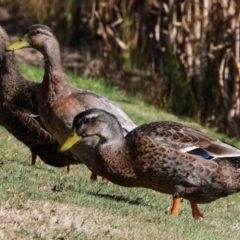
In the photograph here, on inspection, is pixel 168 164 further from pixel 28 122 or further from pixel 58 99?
pixel 28 122

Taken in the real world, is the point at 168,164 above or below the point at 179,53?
above

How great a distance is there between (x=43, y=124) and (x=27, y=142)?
44cm

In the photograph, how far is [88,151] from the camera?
8.65 m

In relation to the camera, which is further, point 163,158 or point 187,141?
point 187,141

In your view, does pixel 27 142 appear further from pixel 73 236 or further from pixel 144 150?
pixel 73 236

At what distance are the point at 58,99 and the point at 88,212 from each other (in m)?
2.33

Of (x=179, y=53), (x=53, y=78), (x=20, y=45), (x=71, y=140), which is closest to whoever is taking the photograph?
(x=71, y=140)

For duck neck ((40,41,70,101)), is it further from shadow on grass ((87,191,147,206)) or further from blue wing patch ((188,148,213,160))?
blue wing patch ((188,148,213,160))

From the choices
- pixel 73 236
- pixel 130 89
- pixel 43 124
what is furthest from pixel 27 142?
pixel 130 89

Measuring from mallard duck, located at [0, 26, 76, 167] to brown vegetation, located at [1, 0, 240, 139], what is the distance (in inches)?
220

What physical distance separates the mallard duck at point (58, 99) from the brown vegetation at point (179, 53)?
5.52 m

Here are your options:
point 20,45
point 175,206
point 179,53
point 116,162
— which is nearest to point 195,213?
point 175,206

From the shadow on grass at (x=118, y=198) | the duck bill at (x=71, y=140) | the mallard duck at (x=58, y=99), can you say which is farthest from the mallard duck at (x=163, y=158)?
the mallard duck at (x=58, y=99)

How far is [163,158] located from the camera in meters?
7.69
